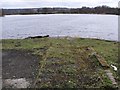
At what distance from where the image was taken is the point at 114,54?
9.32 meters

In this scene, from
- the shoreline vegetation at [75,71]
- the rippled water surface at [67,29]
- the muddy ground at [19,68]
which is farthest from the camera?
the rippled water surface at [67,29]

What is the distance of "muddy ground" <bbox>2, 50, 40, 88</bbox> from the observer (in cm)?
614

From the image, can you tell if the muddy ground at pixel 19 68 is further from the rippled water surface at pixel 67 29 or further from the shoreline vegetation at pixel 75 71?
the rippled water surface at pixel 67 29

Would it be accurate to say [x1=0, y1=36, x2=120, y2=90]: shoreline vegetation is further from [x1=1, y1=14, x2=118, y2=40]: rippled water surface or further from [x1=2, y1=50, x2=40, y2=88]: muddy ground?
[x1=1, y1=14, x2=118, y2=40]: rippled water surface

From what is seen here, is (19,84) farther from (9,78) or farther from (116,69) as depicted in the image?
(116,69)

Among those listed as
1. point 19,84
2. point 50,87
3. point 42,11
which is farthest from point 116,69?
point 42,11

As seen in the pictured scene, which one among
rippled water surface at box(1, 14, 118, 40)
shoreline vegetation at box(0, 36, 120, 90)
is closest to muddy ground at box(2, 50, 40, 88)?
shoreline vegetation at box(0, 36, 120, 90)

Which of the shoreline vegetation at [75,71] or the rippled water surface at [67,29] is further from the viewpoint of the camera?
the rippled water surface at [67,29]

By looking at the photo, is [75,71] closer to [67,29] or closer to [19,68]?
[19,68]

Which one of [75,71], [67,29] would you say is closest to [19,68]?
[75,71]

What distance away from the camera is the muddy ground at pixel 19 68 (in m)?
6.14

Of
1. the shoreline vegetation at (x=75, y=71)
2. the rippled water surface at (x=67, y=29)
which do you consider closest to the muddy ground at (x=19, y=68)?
the shoreline vegetation at (x=75, y=71)

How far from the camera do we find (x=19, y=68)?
290 inches

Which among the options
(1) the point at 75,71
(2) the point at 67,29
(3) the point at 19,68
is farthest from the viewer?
(2) the point at 67,29
